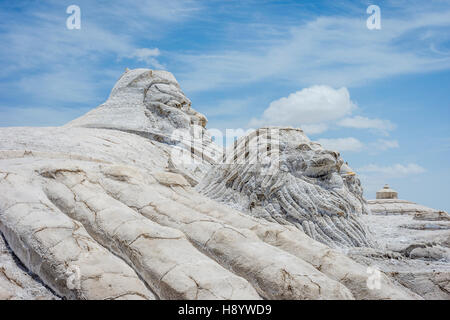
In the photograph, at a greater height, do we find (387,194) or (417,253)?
(387,194)

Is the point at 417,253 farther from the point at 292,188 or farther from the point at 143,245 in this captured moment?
the point at 143,245

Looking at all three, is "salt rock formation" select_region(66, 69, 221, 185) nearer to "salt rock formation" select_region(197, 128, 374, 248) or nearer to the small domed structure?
"salt rock formation" select_region(197, 128, 374, 248)

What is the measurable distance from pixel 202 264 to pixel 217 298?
12.3 inches

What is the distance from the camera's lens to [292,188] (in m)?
5.10

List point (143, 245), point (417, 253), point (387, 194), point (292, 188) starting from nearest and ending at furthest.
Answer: point (143, 245) → point (417, 253) → point (292, 188) → point (387, 194)

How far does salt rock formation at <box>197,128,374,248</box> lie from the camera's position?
496cm

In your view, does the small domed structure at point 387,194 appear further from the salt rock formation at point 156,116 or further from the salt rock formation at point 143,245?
the salt rock formation at point 143,245

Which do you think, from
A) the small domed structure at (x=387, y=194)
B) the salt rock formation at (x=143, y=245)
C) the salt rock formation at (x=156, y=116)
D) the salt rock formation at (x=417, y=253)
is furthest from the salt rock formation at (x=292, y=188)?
the small domed structure at (x=387, y=194)

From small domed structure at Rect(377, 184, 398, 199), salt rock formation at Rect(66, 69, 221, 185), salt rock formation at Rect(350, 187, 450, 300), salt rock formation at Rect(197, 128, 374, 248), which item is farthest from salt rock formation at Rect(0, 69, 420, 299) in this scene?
small domed structure at Rect(377, 184, 398, 199)

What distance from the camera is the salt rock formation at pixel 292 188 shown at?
4957 mm

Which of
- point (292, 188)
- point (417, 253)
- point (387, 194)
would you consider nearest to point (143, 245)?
point (292, 188)

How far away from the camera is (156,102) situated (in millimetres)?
9234
